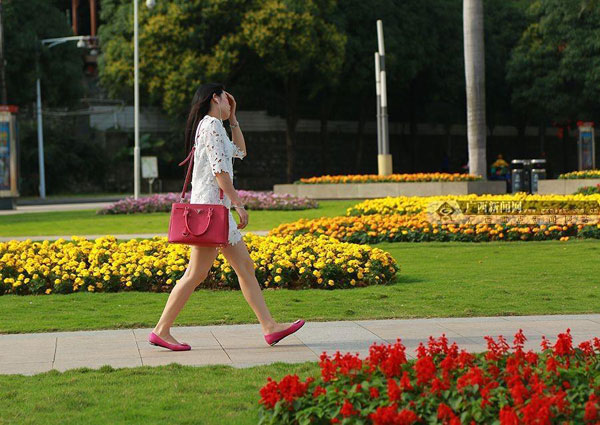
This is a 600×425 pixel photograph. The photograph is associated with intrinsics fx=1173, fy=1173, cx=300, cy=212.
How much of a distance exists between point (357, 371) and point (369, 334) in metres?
3.13

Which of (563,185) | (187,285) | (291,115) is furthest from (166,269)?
(291,115)

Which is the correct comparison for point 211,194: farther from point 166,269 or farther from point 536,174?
point 536,174

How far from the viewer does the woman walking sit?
823 cm

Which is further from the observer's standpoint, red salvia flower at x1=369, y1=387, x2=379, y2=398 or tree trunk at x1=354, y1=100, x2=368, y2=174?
→ tree trunk at x1=354, y1=100, x2=368, y2=174

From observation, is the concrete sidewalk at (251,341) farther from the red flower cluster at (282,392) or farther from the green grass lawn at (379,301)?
the red flower cluster at (282,392)

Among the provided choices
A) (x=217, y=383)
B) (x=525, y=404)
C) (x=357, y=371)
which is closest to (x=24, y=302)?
(x=217, y=383)

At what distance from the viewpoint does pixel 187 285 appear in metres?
8.44

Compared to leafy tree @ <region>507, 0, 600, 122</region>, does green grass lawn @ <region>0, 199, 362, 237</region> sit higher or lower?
lower

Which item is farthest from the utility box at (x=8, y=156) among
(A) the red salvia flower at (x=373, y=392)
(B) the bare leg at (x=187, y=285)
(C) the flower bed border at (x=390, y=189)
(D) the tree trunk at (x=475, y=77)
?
(A) the red salvia flower at (x=373, y=392)

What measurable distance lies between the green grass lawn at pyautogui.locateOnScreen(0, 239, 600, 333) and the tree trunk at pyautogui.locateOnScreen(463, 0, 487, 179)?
1890 centimetres

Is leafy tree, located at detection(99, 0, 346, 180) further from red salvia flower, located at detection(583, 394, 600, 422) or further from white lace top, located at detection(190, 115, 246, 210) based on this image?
red salvia flower, located at detection(583, 394, 600, 422)

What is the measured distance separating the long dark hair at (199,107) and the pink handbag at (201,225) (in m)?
0.51

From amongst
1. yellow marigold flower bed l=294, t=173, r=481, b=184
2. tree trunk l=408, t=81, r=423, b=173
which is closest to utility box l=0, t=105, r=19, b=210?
yellow marigold flower bed l=294, t=173, r=481, b=184

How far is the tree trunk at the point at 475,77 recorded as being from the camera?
108 feet
